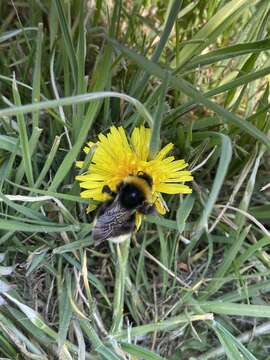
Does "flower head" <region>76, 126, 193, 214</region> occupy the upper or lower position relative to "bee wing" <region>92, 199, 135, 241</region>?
upper

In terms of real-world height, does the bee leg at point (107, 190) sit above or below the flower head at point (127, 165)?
below

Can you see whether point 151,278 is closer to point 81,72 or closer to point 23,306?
point 23,306

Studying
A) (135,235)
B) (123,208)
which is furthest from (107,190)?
(135,235)

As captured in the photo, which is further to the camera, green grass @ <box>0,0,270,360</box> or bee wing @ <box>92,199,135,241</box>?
green grass @ <box>0,0,270,360</box>

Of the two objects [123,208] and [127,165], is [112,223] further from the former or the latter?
[127,165]

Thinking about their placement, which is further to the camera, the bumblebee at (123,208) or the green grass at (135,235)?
the green grass at (135,235)
